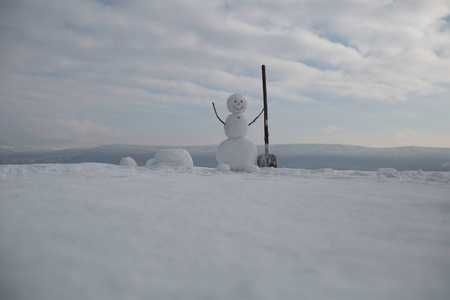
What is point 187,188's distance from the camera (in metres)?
2.89

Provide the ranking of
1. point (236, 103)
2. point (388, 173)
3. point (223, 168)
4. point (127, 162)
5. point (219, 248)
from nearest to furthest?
point (219, 248)
point (388, 173)
point (223, 168)
point (236, 103)
point (127, 162)

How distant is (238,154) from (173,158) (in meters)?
1.57

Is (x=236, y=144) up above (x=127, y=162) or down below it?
above

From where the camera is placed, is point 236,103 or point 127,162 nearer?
point 236,103

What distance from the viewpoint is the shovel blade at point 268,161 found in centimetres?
777

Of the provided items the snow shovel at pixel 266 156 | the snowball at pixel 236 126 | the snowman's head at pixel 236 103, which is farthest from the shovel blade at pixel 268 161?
the snowman's head at pixel 236 103

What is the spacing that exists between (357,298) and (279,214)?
3.05 feet

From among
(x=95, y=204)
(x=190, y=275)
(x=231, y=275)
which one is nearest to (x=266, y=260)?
(x=231, y=275)

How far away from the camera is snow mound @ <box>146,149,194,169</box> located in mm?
6992

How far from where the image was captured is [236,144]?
691cm

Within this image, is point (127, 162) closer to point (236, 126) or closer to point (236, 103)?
point (236, 126)

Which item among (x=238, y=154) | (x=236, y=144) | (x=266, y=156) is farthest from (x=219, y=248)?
(x=266, y=156)

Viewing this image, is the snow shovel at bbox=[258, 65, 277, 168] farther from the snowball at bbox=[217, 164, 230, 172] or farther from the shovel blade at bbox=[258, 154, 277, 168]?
the snowball at bbox=[217, 164, 230, 172]

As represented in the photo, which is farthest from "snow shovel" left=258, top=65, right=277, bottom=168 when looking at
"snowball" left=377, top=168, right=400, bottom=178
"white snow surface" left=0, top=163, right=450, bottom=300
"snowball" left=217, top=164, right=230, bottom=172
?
"white snow surface" left=0, top=163, right=450, bottom=300
